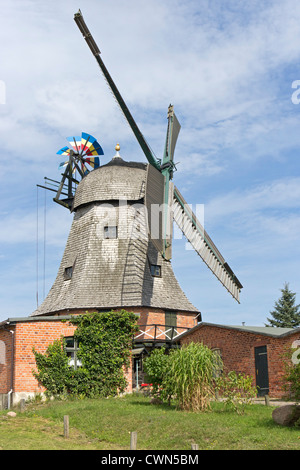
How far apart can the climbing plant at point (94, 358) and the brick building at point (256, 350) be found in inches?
162

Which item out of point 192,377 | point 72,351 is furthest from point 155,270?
point 192,377

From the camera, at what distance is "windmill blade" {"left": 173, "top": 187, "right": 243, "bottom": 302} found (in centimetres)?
2822

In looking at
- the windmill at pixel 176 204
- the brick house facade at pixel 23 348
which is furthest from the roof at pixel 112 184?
the brick house facade at pixel 23 348

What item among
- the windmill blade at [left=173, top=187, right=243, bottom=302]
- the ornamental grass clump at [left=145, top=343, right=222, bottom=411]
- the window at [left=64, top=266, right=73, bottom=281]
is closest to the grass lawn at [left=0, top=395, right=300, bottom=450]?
the ornamental grass clump at [left=145, top=343, right=222, bottom=411]

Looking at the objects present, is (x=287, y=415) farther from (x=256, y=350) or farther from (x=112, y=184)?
(x=112, y=184)

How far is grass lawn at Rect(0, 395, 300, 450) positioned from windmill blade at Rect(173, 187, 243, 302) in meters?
11.3

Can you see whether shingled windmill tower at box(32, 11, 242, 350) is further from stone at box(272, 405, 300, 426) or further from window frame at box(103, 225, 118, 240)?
stone at box(272, 405, 300, 426)

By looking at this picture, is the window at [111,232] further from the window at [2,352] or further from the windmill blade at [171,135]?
the window at [2,352]

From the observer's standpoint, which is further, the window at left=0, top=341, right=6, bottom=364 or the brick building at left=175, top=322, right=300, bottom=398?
the window at left=0, top=341, right=6, bottom=364

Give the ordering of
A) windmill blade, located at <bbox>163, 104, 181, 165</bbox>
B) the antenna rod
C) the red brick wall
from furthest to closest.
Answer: windmill blade, located at <bbox>163, 104, 181, 165</bbox> → the antenna rod → the red brick wall

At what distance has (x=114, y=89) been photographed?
92.6 ft

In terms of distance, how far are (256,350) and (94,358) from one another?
724 centimetres

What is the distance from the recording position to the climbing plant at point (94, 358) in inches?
914
